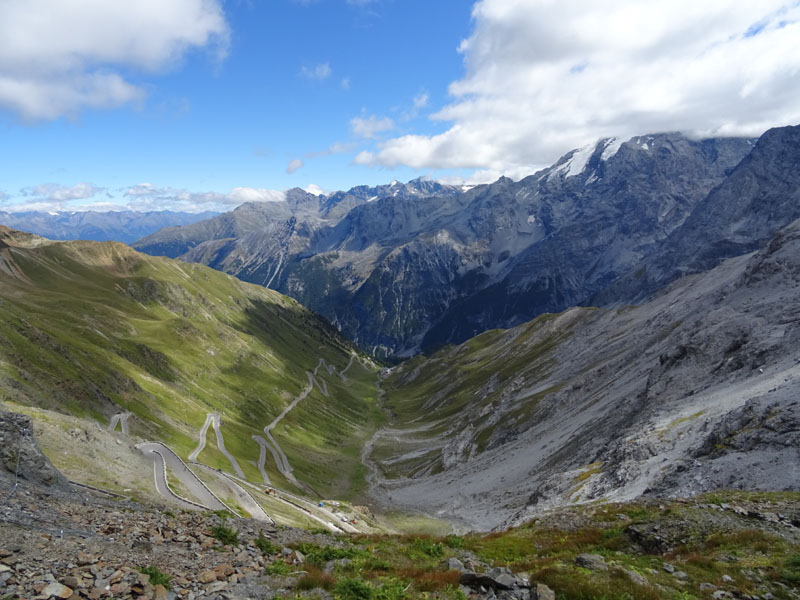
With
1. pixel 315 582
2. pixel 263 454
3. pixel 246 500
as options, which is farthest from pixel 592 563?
pixel 263 454

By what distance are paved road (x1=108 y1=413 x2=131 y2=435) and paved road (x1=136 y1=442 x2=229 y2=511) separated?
10445 millimetres

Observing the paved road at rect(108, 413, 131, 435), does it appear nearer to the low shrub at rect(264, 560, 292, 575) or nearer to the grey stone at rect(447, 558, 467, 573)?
the low shrub at rect(264, 560, 292, 575)

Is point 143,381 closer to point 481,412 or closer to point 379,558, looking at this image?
point 481,412

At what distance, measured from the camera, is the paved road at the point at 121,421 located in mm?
86275

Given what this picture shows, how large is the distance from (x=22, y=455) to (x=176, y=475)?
3916 centimetres

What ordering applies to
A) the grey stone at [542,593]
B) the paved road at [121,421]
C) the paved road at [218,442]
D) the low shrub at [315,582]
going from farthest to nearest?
the paved road at [218,442], the paved road at [121,421], the low shrub at [315,582], the grey stone at [542,593]

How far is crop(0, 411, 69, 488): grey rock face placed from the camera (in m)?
27.6

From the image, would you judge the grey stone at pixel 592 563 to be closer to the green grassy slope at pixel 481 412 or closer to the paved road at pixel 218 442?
the paved road at pixel 218 442

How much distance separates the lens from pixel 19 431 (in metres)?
29.4

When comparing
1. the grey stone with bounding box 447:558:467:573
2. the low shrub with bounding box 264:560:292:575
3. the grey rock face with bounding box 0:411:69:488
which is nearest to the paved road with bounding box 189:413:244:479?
the grey rock face with bounding box 0:411:69:488

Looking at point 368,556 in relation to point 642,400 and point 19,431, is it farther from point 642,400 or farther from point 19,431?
point 642,400

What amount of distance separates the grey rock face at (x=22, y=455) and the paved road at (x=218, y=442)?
6819 cm

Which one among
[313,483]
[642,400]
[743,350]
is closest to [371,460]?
[313,483]

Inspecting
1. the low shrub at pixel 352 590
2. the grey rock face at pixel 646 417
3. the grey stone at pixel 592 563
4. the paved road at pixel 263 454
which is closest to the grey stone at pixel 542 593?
the grey stone at pixel 592 563
